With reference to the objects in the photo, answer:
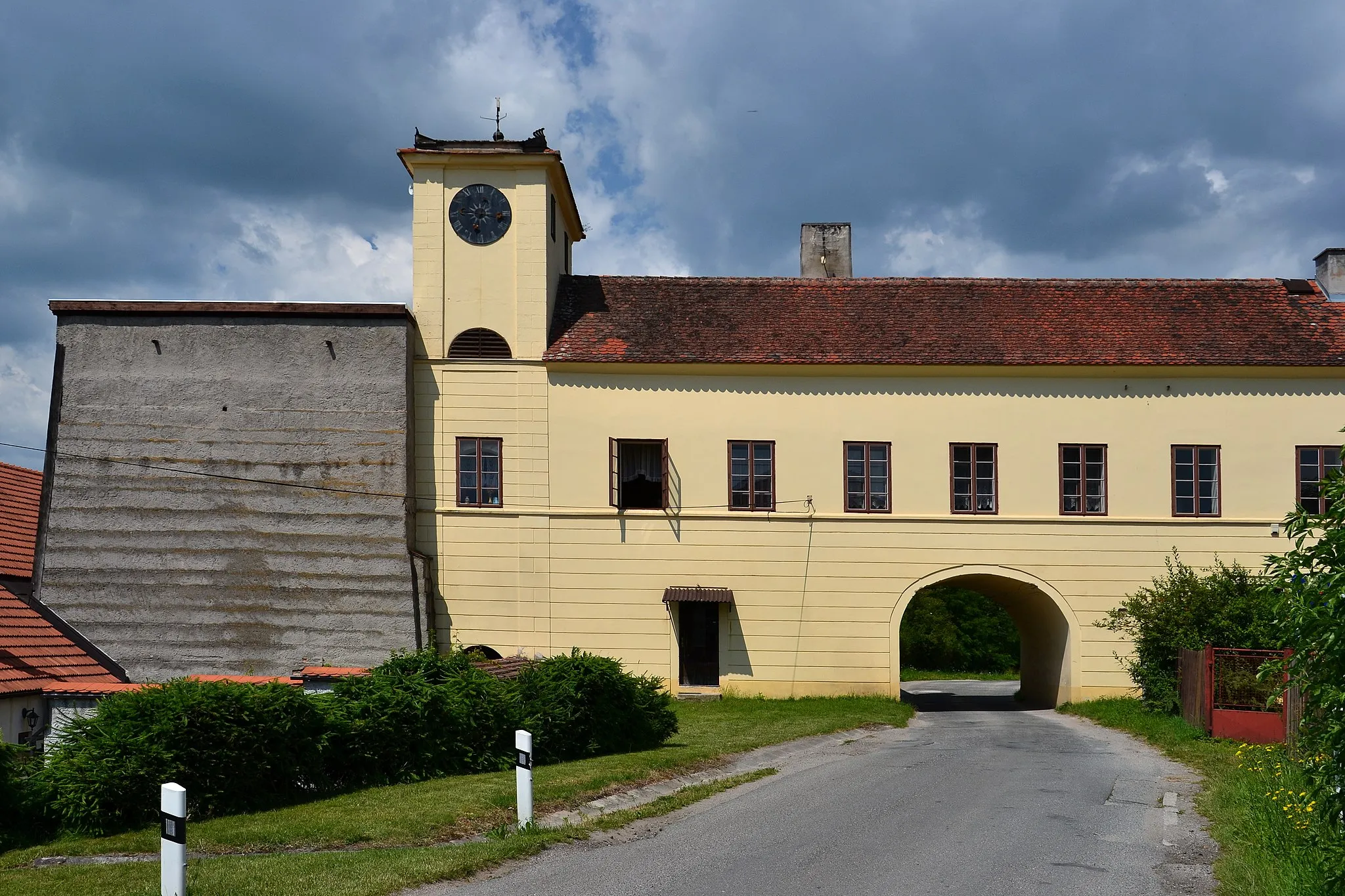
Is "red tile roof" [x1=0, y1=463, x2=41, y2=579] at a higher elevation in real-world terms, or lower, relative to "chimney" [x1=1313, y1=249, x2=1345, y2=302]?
lower

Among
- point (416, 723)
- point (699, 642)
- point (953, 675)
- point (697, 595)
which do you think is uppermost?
point (697, 595)

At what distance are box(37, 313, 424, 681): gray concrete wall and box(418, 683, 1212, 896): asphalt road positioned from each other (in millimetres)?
11085

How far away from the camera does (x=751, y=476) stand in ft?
87.8

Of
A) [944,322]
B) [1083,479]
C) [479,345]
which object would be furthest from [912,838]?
[944,322]

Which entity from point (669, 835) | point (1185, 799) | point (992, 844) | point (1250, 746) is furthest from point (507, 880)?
point (1250, 746)

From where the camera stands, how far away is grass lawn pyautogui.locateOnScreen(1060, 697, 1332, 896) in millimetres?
9469

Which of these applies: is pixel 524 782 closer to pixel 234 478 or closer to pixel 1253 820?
pixel 1253 820

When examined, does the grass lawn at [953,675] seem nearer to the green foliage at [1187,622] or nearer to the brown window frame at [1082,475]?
the brown window frame at [1082,475]

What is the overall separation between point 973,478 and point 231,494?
51.1 ft

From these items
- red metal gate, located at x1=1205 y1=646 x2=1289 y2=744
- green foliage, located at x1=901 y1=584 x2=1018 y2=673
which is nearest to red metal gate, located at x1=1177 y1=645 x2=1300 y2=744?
red metal gate, located at x1=1205 y1=646 x2=1289 y2=744

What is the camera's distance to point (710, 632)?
26672 mm

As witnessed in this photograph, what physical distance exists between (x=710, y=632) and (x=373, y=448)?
26.7ft

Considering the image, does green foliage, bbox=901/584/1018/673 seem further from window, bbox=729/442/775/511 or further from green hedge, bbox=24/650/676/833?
green hedge, bbox=24/650/676/833

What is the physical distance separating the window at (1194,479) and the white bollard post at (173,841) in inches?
906
